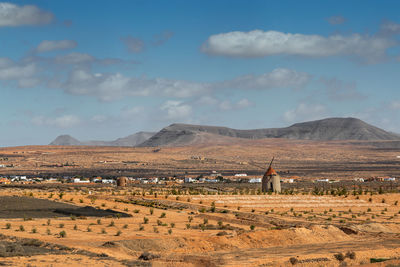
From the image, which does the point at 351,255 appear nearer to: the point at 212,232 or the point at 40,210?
the point at 212,232

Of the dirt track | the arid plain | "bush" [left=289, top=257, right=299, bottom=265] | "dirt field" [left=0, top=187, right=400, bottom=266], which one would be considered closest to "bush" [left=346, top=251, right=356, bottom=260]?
the arid plain

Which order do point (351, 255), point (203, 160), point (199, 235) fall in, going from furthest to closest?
point (203, 160)
point (199, 235)
point (351, 255)

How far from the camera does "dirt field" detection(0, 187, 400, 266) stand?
21.8m

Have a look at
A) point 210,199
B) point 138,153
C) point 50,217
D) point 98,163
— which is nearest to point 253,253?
point 50,217

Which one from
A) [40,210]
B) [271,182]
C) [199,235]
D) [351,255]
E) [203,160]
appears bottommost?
[351,255]

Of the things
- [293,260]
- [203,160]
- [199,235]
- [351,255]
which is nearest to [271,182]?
[199,235]

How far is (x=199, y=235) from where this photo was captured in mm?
28531

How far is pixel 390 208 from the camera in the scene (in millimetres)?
48000

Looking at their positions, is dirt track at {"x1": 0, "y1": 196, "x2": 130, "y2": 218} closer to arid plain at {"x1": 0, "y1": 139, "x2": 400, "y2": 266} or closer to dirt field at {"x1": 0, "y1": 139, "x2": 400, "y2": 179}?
arid plain at {"x1": 0, "y1": 139, "x2": 400, "y2": 266}

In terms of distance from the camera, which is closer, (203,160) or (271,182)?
(271,182)

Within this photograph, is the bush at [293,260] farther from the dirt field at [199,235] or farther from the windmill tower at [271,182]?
the windmill tower at [271,182]

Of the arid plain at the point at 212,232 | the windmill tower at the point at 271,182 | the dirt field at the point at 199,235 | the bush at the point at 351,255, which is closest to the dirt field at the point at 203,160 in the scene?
the windmill tower at the point at 271,182

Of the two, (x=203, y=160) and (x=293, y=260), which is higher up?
(x=203, y=160)

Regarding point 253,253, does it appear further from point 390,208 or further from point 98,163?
point 98,163
